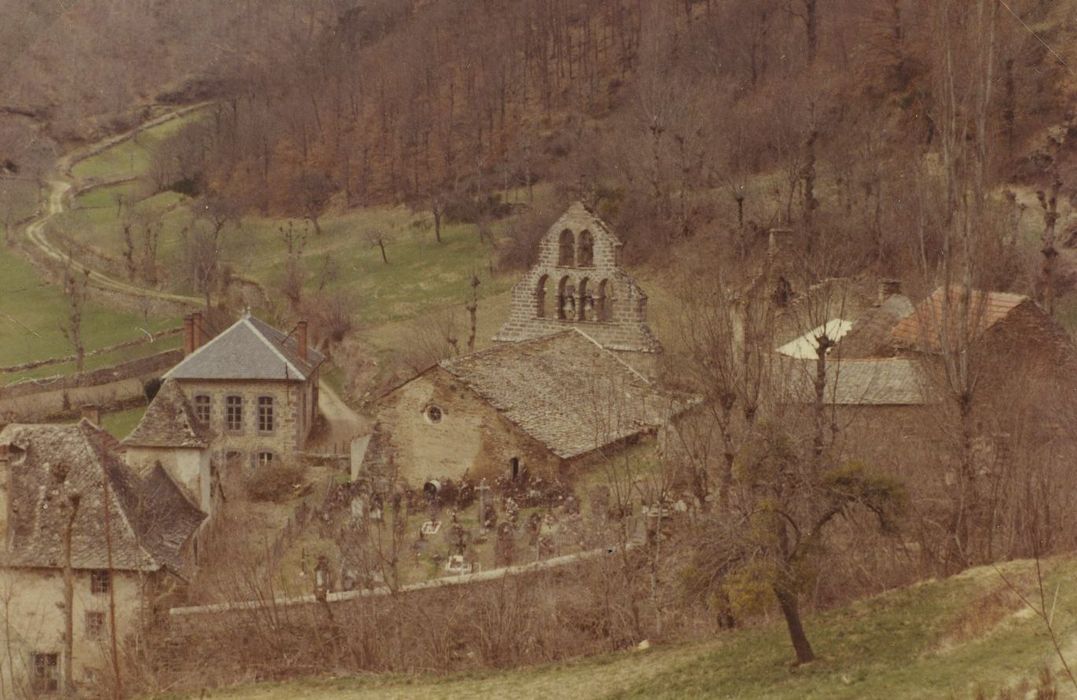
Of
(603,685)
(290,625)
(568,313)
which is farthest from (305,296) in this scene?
(603,685)

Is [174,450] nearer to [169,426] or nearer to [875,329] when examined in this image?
[169,426]

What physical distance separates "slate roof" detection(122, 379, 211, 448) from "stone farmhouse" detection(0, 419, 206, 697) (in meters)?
2.34

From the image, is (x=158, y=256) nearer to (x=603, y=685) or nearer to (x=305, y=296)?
(x=305, y=296)

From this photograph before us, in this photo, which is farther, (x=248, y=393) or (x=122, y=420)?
(x=122, y=420)

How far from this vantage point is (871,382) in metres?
29.0

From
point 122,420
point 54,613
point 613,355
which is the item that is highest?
point 122,420

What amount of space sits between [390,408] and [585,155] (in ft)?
130

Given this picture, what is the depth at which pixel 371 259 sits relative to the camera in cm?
6656

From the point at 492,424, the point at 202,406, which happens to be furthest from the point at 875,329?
the point at 202,406

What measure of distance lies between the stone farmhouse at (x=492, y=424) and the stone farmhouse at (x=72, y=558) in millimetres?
5942

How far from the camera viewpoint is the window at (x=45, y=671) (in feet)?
81.7

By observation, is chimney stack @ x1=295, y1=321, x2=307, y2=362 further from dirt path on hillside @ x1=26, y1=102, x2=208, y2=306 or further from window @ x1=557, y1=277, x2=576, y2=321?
dirt path on hillside @ x1=26, y1=102, x2=208, y2=306

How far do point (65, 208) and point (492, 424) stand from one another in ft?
215

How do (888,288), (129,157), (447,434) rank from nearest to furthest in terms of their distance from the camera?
(447,434) → (888,288) → (129,157)
